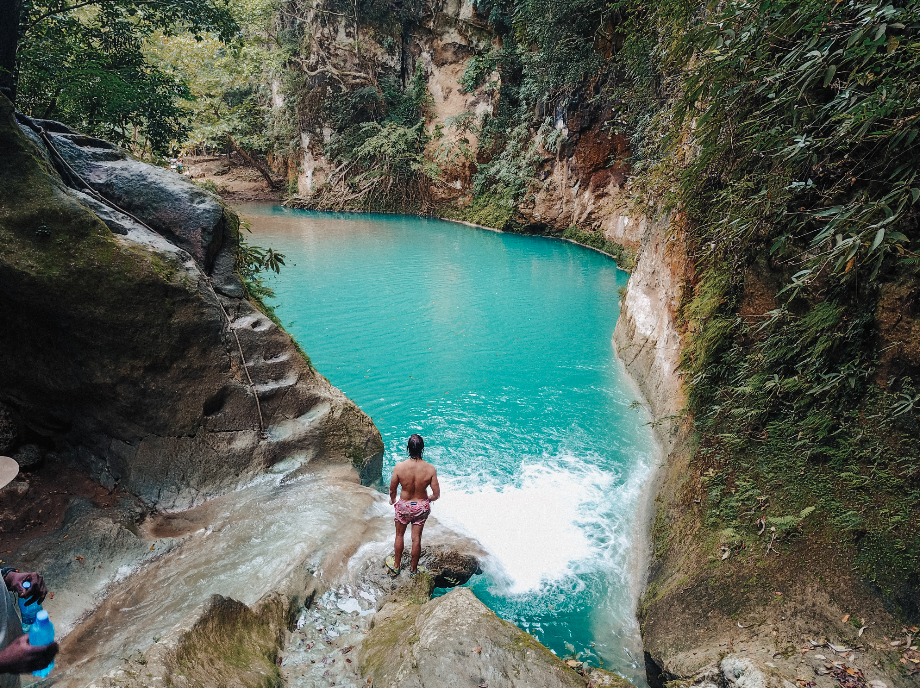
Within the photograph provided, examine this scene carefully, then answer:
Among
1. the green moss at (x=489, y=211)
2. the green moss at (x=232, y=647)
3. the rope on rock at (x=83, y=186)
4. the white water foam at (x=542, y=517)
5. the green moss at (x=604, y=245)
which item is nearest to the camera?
the green moss at (x=232, y=647)

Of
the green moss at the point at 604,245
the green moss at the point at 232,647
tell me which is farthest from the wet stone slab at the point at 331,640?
the green moss at the point at 604,245

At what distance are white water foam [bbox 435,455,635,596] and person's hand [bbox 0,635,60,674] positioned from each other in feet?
12.9

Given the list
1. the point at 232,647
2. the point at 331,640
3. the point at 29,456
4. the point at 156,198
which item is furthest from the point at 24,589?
the point at 156,198

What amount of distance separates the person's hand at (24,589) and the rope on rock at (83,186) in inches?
141

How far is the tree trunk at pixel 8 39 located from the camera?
187 inches

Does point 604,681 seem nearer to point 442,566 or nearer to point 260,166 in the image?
point 442,566

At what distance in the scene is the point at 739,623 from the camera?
11.2 ft

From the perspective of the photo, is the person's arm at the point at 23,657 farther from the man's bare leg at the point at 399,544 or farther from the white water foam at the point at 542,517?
the white water foam at the point at 542,517

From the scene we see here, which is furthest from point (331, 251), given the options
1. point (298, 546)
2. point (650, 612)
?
point (650, 612)

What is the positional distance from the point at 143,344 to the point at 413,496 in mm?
3186

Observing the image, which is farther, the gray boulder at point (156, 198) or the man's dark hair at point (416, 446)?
the gray boulder at point (156, 198)

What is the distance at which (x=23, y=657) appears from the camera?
1993 mm

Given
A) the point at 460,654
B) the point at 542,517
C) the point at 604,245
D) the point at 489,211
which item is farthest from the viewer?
the point at 489,211

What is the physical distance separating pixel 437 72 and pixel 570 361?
950 inches
